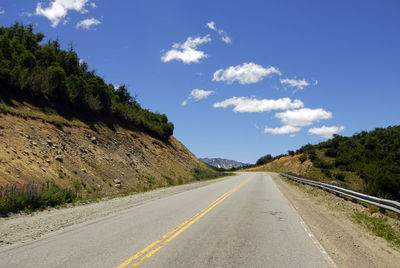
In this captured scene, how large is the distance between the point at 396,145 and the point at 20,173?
198 ft

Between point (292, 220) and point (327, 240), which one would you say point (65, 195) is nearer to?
point (292, 220)

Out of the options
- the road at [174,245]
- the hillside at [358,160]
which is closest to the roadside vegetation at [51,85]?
the road at [174,245]

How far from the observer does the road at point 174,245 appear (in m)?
4.99

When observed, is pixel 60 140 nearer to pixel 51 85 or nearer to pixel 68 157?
pixel 68 157

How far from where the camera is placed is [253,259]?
5.19 metres

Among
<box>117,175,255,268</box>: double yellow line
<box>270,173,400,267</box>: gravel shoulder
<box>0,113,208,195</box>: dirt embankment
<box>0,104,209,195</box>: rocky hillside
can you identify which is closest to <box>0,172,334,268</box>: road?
<box>117,175,255,268</box>: double yellow line

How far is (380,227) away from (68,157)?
2043 cm

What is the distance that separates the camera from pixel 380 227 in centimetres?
847

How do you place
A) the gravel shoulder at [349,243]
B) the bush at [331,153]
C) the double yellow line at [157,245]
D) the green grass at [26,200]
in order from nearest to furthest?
the double yellow line at [157,245], the gravel shoulder at [349,243], the green grass at [26,200], the bush at [331,153]

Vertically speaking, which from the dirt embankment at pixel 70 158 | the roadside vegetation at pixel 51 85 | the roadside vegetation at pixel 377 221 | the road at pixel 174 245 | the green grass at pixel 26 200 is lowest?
the roadside vegetation at pixel 377 221

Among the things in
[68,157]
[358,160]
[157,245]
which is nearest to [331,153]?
[358,160]

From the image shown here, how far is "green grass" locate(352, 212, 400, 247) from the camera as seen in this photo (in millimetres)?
7359

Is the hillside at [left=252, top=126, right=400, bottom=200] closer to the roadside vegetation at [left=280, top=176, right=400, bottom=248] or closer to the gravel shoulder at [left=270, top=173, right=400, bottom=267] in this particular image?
the roadside vegetation at [left=280, top=176, right=400, bottom=248]

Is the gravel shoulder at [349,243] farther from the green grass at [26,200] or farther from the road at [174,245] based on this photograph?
the green grass at [26,200]
